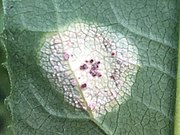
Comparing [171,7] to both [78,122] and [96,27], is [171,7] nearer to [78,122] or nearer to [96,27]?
[96,27]

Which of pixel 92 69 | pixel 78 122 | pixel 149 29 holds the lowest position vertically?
pixel 78 122

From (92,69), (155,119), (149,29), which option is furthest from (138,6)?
(155,119)

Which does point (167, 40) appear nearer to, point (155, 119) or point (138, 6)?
point (138, 6)

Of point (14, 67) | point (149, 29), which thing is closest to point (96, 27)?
A: point (149, 29)

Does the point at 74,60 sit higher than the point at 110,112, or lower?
higher
